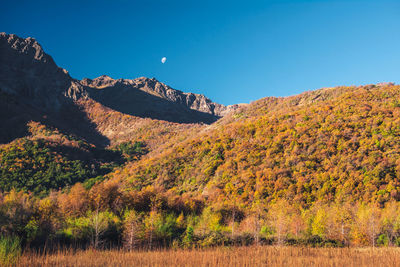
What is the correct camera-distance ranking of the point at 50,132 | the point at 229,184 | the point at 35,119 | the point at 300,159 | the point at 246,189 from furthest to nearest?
the point at 35,119 → the point at 50,132 → the point at 300,159 → the point at 229,184 → the point at 246,189

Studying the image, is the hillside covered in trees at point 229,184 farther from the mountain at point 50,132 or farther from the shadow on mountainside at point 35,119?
the shadow on mountainside at point 35,119

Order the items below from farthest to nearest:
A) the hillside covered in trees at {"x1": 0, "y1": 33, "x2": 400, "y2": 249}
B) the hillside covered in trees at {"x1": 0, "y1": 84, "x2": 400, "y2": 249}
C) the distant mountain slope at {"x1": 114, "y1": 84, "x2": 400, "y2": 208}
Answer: the distant mountain slope at {"x1": 114, "y1": 84, "x2": 400, "y2": 208} < the hillside covered in trees at {"x1": 0, "y1": 33, "x2": 400, "y2": 249} < the hillside covered in trees at {"x1": 0, "y1": 84, "x2": 400, "y2": 249}

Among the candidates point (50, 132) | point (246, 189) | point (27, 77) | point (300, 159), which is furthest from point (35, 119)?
point (300, 159)

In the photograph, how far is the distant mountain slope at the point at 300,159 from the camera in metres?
50.7

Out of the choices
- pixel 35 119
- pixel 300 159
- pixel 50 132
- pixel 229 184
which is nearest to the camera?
pixel 229 184

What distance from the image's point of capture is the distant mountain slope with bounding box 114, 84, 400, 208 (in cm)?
5069

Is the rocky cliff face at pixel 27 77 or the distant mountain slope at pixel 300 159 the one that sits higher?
the rocky cliff face at pixel 27 77

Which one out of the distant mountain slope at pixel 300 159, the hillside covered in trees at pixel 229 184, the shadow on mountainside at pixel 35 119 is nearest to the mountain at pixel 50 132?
Answer: the shadow on mountainside at pixel 35 119

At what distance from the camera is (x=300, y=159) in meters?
62.8

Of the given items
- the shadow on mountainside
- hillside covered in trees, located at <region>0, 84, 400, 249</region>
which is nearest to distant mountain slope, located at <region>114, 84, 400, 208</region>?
hillside covered in trees, located at <region>0, 84, 400, 249</region>

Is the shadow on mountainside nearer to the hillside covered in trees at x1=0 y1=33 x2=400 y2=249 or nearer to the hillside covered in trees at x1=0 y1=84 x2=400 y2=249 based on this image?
the hillside covered in trees at x1=0 y1=33 x2=400 y2=249

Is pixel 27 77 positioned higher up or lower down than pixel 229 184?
higher up

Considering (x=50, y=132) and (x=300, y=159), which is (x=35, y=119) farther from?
(x=300, y=159)

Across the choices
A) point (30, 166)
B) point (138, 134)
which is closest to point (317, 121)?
point (30, 166)
